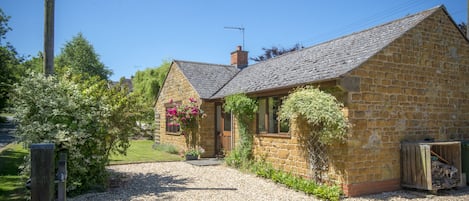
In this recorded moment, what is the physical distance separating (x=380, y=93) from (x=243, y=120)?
5081 millimetres

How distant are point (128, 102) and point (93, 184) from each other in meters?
2.59

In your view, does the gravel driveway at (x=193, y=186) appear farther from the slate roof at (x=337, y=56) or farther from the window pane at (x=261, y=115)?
the slate roof at (x=337, y=56)

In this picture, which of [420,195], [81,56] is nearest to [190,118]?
[420,195]

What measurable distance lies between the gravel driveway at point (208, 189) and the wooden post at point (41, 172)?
498 centimetres

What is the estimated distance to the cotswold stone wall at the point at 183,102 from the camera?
15477mm

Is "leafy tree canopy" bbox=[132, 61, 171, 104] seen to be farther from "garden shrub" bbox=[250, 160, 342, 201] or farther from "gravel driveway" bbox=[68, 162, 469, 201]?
"garden shrub" bbox=[250, 160, 342, 201]

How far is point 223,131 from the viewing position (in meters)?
15.1

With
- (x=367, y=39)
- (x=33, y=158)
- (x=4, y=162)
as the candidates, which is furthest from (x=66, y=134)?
(x=367, y=39)

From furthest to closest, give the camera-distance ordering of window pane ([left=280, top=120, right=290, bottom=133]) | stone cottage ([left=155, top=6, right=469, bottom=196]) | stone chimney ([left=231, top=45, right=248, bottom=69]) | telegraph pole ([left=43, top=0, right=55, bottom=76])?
1. stone chimney ([left=231, top=45, right=248, bottom=69])
2. window pane ([left=280, top=120, right=290, bottom=133])
3. telegraph pole ([left=43, top=0, right=55, bottom=76])
4. stone cottage ([left=155, top=6, right=469, bottom=196])

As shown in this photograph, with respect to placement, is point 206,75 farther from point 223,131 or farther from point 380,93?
point 380,93

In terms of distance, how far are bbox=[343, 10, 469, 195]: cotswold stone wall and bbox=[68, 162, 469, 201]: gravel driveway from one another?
84cm

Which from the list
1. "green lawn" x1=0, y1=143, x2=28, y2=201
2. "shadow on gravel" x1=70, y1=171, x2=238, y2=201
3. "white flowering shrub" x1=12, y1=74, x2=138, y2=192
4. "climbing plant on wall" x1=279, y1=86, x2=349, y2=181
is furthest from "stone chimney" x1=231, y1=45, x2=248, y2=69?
"green lawn" x1=0, y1=143, x2=28, y2=201

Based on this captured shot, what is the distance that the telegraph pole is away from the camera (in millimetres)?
8523

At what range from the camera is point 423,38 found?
31.9ft
